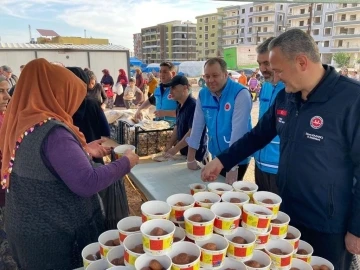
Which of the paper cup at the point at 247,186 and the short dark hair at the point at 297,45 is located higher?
the short dark hair at the point at 297,45

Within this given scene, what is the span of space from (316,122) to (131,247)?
110 cm

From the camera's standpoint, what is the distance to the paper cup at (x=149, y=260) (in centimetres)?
94

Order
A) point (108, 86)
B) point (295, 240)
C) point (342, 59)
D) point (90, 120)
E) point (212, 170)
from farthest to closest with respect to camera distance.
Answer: point (342, 59)
point (108, 86)
point (90, 120)
point (212, 170)
point (295, 240)

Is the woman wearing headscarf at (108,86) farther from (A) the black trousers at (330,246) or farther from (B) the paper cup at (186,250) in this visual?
(B) the paper cup at (186,250)

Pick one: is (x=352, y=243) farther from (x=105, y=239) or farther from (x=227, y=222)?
(x=105, y=239)

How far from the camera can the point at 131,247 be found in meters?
1.03

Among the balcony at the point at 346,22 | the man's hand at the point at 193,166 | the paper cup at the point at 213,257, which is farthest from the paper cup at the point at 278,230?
the balcony at the point at 346,22

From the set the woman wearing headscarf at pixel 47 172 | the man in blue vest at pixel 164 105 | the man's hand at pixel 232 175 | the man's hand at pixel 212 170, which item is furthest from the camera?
the man in blue vest at pixel 164 105

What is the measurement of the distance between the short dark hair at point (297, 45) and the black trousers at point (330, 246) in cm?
94

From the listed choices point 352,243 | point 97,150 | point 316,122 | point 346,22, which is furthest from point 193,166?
point 346,22

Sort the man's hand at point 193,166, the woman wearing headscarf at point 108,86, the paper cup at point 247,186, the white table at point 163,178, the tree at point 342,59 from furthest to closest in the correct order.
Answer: the tree at point 342,59, the woman wearing headscarf at point 108,86, the man's hand at point 193,166, the white table at point 163,178, the paper cup at point 247,186

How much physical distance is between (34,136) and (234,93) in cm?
159

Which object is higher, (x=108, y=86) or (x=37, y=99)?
(x=37, y=99)

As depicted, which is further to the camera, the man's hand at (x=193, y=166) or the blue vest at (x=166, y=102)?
the blue vest at (x=166, y=102)
